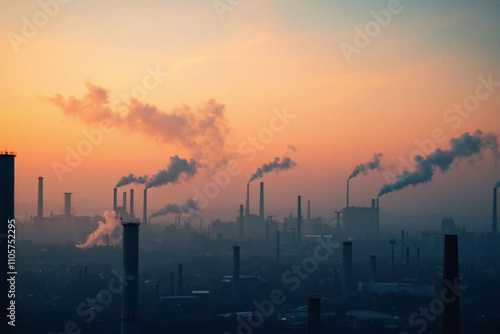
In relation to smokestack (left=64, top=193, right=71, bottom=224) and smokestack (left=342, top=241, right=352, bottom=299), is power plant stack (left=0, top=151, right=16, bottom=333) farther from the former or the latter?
smokestack (left=64, top=193, right=71, bottom=224)

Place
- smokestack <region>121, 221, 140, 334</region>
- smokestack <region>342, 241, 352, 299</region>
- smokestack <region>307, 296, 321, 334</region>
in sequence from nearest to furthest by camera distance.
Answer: smokestack <region>121, 221, 140, 334</region>, smokestack <region>307, 296, 321, 334</region>, smokestack <region>342, 241, 352, 299</region>

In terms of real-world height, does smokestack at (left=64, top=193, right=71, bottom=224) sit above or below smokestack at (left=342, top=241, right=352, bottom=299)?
above

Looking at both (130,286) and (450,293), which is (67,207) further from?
(450,293)

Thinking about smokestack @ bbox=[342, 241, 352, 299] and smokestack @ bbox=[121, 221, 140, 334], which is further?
smokestack @ bbox=[342, 241, 352, 299]

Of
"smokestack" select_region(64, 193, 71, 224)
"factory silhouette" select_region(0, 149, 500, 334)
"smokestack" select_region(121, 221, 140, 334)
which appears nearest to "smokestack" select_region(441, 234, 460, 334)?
"factory silhouette" select_region(0, 149, 500, 334)

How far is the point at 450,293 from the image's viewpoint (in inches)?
989

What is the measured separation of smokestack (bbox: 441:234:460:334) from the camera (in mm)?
24969

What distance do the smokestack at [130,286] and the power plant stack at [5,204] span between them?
5437 mm

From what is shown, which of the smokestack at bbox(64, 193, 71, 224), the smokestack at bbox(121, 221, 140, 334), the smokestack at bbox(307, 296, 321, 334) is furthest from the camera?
the smokestack at bbox(64, 193, 71, 224)

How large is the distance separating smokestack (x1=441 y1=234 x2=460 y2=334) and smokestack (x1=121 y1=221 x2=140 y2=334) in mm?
13375

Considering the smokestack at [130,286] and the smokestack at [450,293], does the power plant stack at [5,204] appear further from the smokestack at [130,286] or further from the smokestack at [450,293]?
the smokestack at [450,293]

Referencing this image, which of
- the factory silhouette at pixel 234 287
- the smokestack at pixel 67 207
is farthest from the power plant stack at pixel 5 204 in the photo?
the smokestack at pixel 67 207

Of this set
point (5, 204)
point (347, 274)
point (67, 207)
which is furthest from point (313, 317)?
point (67, 207)

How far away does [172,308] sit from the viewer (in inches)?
1850
